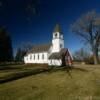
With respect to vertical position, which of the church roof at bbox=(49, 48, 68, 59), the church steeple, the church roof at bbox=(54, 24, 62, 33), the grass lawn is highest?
the church roof at bbox=(54, 24, 62, 33)

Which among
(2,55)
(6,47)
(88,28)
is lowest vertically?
(2,55)

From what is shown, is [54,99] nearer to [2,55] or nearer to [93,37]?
[93,37]

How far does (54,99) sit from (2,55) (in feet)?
173

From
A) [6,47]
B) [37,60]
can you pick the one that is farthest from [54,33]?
[6,47]

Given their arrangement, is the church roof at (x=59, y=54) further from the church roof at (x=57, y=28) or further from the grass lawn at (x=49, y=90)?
the grass lawn at (x=49, y=90)

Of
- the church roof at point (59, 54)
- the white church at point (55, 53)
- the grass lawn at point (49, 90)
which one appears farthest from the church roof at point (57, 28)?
the grass lawn at point (49, 90)

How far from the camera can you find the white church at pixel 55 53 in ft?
156

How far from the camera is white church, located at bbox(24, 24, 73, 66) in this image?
4756 centimetres

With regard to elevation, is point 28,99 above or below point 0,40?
below

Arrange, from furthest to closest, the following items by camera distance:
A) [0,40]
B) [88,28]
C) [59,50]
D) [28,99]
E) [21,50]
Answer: [21,50] < [0,40] < [59,50] < [88,28] < [28,99]

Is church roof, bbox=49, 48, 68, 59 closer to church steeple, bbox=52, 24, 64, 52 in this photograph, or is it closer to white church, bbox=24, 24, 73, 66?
white church, bbox=24, 24, 73, 66

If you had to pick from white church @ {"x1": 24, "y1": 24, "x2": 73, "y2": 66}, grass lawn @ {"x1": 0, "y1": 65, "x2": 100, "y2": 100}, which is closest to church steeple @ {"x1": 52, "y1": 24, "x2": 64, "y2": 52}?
white church @ {"x1": 24, "y1": 24, "x2": 73, "y2": 66}

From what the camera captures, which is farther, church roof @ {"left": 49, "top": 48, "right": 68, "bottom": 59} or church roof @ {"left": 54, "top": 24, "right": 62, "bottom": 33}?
church roof @ {"left": 54, "top": 24, "right": 62, "bottom": 33}

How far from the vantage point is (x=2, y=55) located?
185ft
